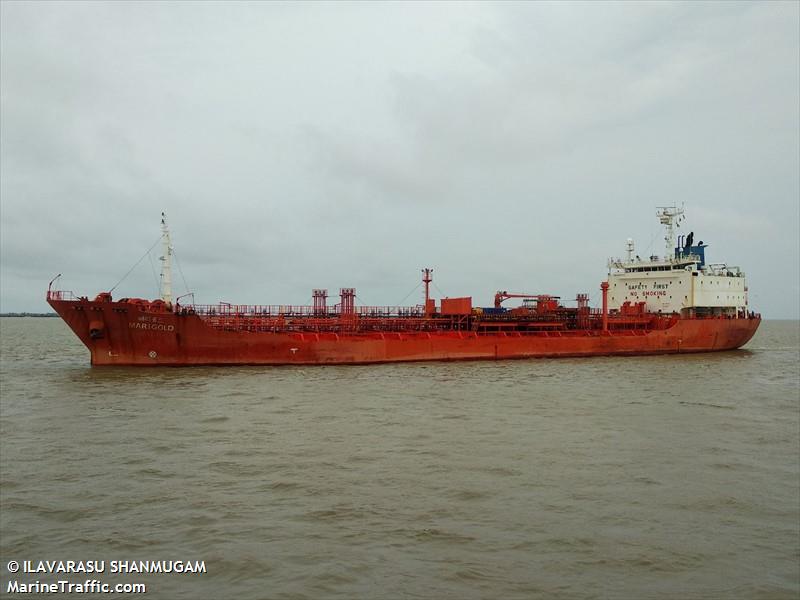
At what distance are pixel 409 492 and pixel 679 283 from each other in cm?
3335

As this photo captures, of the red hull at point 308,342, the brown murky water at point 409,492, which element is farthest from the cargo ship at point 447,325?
the brown murky water at point 409,492

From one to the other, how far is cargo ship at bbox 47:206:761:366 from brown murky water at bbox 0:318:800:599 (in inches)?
208

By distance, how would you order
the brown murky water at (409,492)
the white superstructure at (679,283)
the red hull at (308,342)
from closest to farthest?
1. the brown murky water at (409,492)
2. the red hull at (308,342)
3. the white superstructure at (679,283)

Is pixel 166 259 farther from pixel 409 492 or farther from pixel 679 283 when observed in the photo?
pixel 679 283

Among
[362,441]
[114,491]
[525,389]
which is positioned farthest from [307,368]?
[114,491]

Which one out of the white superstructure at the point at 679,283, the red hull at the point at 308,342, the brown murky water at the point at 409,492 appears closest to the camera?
the brown murky water at the point at 409,492

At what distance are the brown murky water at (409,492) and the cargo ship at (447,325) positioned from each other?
5.30 meters

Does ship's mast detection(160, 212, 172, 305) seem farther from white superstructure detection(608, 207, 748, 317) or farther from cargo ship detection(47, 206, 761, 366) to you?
white superstructure detection(608, 207, 748, 317)

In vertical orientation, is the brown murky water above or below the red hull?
below

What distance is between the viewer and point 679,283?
3612cm

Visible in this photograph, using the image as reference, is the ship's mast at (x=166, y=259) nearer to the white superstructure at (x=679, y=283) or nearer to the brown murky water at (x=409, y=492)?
the brown murky water at (x=409, y=492)

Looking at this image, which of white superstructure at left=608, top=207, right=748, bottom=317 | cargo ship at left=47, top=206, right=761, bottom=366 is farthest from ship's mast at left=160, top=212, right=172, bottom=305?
white superstructure at left=608, top=207, right=748, bottom=317

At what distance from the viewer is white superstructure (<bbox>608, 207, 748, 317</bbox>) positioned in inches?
1404

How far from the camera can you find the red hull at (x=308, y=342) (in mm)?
23062
